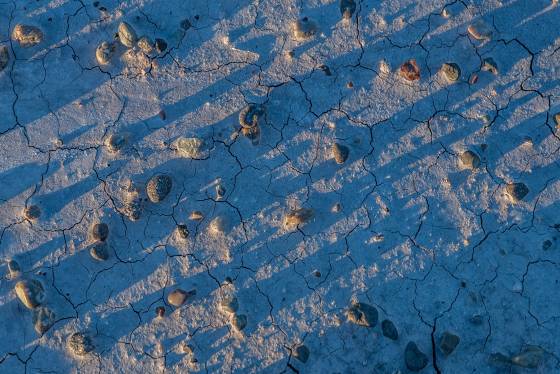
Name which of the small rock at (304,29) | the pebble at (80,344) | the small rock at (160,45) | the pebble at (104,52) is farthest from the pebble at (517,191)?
the pebble at (80,344)

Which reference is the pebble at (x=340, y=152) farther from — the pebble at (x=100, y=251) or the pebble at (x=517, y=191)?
the pebble at (x=100, y=251)

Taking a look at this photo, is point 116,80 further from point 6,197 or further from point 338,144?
point 338,144

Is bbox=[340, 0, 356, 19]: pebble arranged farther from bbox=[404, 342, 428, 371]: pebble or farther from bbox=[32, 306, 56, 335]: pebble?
bbox=[32, 306, 56, 335]: pebble

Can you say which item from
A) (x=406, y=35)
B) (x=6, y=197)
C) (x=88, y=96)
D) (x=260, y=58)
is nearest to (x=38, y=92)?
(x=88, y=96)

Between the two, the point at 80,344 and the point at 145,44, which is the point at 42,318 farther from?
the point at 145,44

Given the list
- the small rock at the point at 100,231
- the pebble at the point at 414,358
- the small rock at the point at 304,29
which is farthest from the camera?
the small rock at the point at 304,29

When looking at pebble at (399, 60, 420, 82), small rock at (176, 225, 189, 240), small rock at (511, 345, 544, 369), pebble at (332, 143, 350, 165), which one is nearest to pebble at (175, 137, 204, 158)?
small rock at (176, 225, 189, 240)
